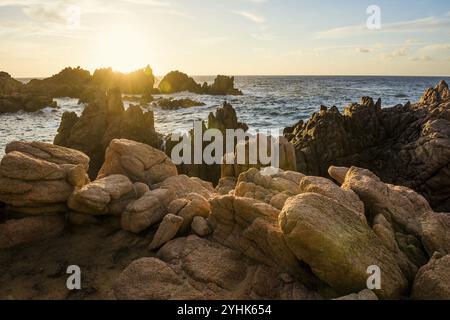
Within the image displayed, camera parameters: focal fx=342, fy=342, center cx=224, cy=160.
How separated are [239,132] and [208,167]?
33.8 feet

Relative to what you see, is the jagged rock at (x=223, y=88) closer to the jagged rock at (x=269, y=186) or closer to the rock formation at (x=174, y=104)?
the rock formation at (x=174, y=104)

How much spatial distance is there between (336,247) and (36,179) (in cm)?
994

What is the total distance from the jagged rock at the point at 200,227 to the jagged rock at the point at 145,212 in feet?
4.76

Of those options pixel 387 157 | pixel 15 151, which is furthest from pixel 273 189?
pixel 387 157

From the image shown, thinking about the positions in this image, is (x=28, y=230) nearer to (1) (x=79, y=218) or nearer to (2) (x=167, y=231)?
(1) (x=79, y=218)

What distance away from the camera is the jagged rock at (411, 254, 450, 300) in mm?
7875

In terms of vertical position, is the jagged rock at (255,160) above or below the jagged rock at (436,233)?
above

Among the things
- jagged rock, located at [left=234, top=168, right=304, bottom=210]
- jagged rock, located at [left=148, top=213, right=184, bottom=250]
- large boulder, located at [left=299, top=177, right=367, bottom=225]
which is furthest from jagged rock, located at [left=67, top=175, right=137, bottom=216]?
large boulder, located at [left=299, top=177, right=367, bottom=225]

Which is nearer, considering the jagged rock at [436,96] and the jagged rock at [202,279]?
the jagged rock at [202,279]

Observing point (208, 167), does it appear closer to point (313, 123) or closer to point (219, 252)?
point (313, 123)

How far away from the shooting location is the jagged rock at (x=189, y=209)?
11820 millimetres

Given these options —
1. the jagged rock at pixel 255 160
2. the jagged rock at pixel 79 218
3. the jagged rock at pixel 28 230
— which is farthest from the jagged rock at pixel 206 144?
the jagged rock at pixel 28 230

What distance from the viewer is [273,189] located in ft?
44.4
